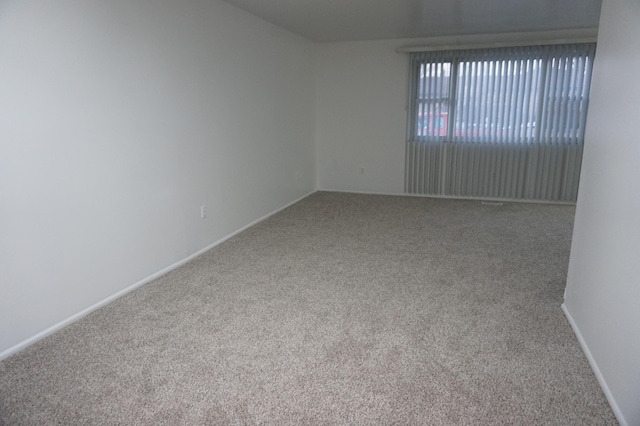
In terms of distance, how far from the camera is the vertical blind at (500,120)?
558 centimetres

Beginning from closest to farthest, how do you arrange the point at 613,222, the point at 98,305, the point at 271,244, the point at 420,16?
the point at 613,222 < the point at 98,305 < the point at 271,244 < the point at 420,16

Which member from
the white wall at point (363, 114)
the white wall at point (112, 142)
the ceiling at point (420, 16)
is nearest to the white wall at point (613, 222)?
the ceiling at point (420, 16)

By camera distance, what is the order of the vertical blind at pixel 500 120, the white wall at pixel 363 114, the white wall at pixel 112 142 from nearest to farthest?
the white wall at pixel 112 142 → the vertical blind at pixel 500 120 → the white wall at pixel 363 114

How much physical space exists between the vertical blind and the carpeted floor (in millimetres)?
2168

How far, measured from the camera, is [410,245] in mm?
4203

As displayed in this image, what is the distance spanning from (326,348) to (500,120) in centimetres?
467

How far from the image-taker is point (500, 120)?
590 cm

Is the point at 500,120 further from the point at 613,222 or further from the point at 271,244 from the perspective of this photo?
the point at 613,222

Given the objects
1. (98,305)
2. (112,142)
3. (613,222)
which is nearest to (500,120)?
(613,222)

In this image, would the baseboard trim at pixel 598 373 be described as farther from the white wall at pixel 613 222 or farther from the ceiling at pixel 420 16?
the ceiling at pixel 420 16

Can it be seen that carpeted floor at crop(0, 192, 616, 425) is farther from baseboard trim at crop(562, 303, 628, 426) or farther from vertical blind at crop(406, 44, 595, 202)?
vertical blind at crop(406, 44, 595, 202)

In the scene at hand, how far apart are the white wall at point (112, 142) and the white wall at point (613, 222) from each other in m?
2.91

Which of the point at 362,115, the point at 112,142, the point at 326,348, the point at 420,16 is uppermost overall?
the point at 420,16

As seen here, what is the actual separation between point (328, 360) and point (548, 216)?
4086 millimetres
